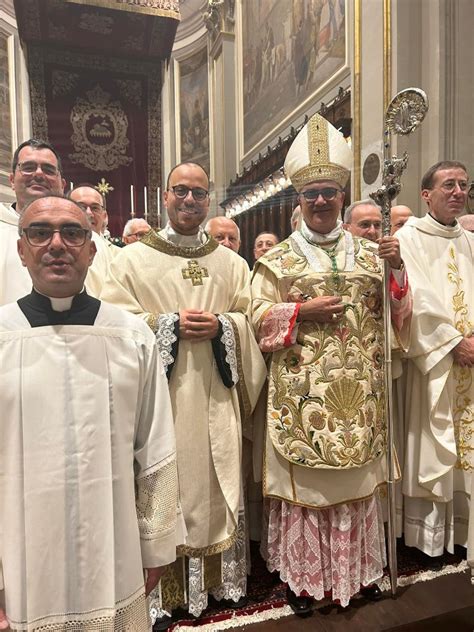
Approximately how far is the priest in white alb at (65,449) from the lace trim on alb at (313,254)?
1299 mm

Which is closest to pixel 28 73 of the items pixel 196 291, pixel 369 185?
pixel 369 185

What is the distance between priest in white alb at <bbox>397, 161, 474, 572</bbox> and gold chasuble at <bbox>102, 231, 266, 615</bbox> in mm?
1188

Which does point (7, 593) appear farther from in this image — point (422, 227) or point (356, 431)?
→ point (422, 227)

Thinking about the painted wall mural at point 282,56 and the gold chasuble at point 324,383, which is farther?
Answer: the painted wall mural at point 282,56

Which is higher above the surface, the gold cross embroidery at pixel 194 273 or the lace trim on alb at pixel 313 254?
the lace trim on alb at pixel 313 254

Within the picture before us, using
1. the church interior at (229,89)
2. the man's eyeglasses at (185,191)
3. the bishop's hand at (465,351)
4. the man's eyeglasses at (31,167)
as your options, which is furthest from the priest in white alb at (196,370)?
the church interior at (229,89)

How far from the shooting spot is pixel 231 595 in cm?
253

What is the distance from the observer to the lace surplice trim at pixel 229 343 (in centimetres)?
241

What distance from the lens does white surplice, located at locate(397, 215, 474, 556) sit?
9.34 ft

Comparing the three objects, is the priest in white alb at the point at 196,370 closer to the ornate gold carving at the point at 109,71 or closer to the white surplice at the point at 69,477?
the white surplice at the point at 69,477

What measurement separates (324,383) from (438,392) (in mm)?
878

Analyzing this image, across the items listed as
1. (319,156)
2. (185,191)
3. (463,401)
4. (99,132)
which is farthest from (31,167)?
(99,132)

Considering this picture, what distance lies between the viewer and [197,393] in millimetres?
2412

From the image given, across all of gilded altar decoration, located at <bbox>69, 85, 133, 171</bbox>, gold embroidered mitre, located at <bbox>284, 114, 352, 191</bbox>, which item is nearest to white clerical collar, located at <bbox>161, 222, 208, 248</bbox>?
gold embroidered mitre, located at <bbox>284, 114, 352, 191</bbox>
